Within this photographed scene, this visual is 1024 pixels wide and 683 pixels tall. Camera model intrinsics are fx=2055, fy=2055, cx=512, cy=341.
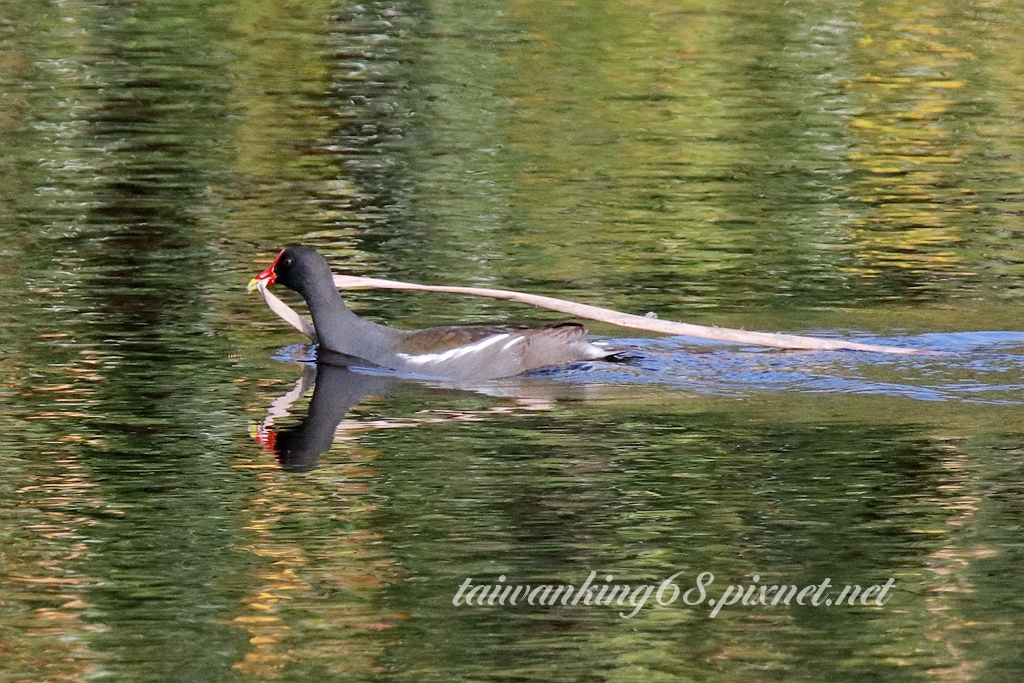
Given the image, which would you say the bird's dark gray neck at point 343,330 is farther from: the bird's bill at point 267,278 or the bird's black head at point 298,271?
the bird's bill at point 267,278

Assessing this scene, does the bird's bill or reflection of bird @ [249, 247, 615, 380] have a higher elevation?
the bird's bill

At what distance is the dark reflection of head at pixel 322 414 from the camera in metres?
9.72

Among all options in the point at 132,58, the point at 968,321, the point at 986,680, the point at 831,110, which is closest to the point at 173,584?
the point at 986,680

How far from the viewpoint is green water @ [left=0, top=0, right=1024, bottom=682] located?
743cm

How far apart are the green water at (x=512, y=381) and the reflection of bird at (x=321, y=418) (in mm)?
52

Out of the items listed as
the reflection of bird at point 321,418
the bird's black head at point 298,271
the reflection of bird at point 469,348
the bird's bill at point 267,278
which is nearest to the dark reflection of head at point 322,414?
the reflection of bird at point 321,418

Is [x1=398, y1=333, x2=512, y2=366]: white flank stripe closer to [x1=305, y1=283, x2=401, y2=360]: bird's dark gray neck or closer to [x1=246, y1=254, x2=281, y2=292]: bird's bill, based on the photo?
[x1=305, y1=283, x2=401, y2=360]: bird's dark gray neck

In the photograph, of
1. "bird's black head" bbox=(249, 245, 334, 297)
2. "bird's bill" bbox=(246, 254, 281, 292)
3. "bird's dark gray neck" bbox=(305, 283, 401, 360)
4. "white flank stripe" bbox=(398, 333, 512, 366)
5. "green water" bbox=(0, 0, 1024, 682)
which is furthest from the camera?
"bird's bill" bbox=(246, 254, 281, 292)

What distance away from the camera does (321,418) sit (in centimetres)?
1059

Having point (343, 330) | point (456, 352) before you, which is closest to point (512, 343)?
point (456, 352)

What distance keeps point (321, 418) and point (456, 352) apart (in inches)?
48.0

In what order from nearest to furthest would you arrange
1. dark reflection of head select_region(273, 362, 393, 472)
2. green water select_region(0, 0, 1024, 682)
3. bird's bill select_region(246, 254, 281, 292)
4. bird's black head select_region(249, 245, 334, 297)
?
green water select_region(0, 0, 1024, 682), dark reflection of head select_region(273, 362, 393, 472), bird's black head select_region(249, 245, 334, 297), bird's bill select_region(246, 254, 281, 292)

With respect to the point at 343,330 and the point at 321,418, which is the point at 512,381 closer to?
the point at 343,330

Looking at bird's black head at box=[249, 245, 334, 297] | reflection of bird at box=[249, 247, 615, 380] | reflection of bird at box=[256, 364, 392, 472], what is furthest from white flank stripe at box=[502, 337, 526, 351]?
bird's black head at box=[249, 245, 334, 297]
